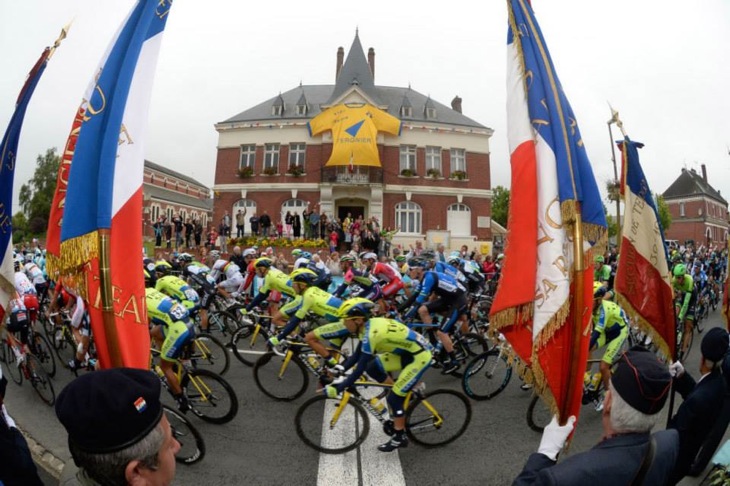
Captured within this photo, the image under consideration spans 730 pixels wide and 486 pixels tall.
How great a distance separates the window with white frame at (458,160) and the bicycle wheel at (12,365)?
91.2 ft

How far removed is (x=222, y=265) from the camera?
12164mm

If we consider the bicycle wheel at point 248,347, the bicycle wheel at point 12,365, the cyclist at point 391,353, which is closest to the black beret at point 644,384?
the cyclist at point 391,353

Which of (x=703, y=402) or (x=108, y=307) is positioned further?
(x=703, y=402)

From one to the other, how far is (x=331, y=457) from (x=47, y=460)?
3295 mm

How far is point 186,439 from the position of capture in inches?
195

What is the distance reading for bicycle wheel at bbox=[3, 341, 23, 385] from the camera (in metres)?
7.46

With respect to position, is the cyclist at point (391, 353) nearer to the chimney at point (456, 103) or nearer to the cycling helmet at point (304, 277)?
the cycling helmet at point (304, 277)

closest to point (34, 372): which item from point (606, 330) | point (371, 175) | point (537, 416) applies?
point (537, 416)

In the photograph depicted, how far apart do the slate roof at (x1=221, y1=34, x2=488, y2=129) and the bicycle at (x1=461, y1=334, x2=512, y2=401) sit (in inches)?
1065

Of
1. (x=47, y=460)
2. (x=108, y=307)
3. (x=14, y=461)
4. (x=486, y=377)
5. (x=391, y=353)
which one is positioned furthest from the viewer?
(x=486, y=377)

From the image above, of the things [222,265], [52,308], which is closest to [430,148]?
[222,265]

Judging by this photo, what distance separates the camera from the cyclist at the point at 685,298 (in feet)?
29.3

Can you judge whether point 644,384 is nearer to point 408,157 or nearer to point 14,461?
point 14,461

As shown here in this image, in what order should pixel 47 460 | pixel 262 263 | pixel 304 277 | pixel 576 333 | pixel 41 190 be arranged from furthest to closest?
1. pixel 41 190
2. pixel 262 263
3. pixel 304 277
4. pixel 47 460
5. pixel 576 333
